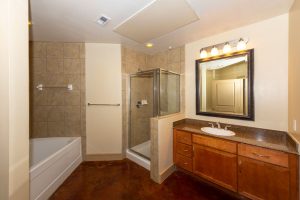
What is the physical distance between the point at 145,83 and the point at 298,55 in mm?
2046

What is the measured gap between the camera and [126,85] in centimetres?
275

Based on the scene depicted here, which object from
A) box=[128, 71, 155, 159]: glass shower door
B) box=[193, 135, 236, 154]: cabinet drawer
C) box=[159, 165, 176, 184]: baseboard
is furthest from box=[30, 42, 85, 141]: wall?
box=[193, 135, 236, 154]: cabinet drawer

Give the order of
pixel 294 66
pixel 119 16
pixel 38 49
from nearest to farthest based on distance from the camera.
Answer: pixel 294 66 → pixel 119 16 → pixel 38 49

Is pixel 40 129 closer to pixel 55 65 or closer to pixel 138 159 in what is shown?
pixel 55 65

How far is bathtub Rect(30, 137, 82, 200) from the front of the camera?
153 cm

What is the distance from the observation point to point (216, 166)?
1745mm

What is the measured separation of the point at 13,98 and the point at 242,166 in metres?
2.25

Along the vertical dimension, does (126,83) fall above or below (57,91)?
above

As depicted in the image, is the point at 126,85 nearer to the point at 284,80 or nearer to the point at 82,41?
the point at 82,41

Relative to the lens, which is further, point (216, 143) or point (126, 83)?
point (126, 83)

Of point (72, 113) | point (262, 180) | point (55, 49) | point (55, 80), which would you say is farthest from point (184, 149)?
point (55, 49)

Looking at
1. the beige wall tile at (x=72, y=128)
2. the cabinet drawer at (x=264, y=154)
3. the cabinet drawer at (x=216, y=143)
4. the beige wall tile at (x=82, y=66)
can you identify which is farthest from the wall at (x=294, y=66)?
the beige wall tile at (x=72, y=128)

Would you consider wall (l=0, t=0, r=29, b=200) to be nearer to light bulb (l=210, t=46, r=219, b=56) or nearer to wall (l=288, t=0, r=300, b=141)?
light bulb (l=210, t=46, r=219, b=56)

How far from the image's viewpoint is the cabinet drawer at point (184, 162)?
1.99 m
